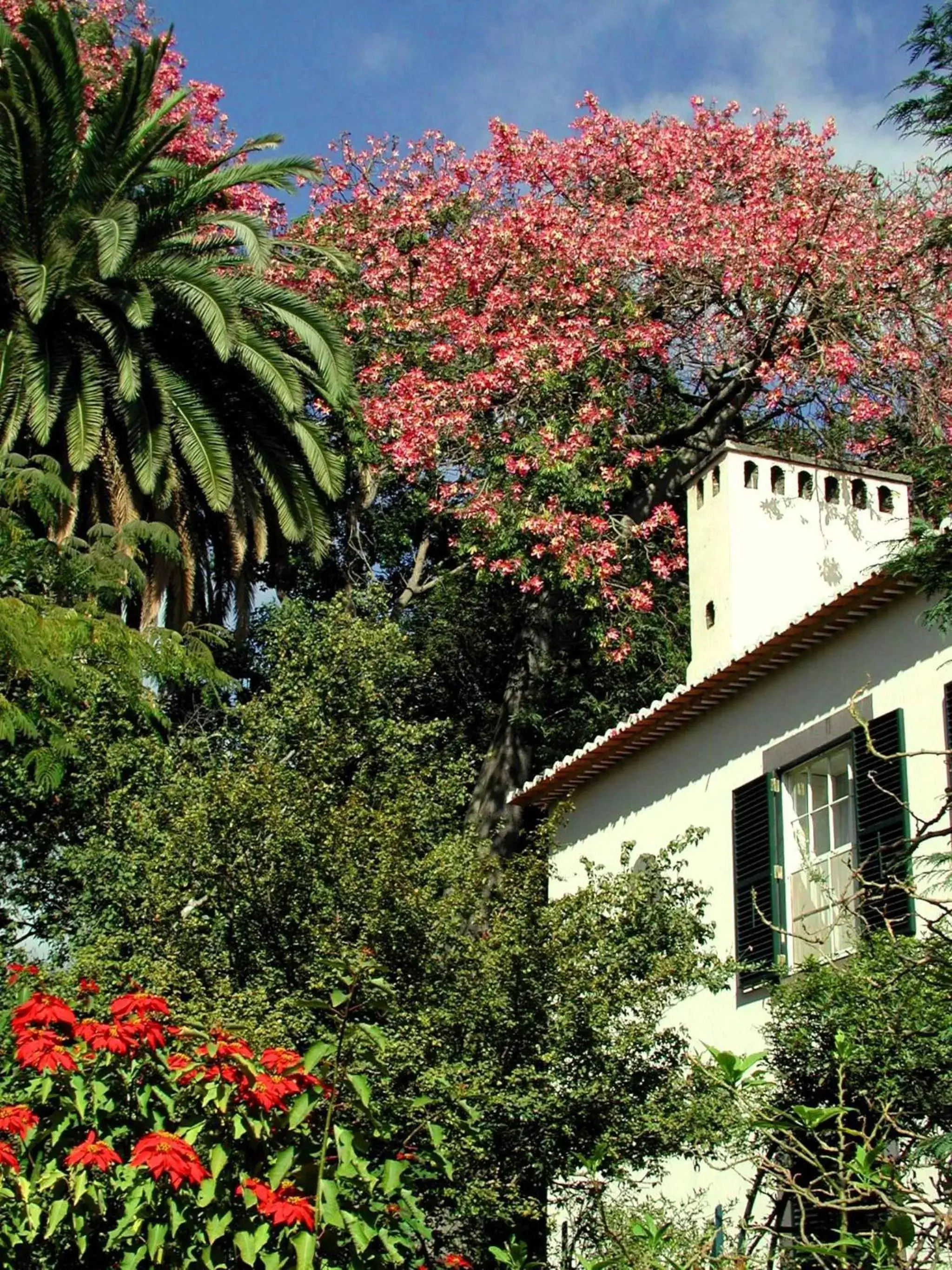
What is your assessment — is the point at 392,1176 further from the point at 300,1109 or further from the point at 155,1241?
the point at 155,1241

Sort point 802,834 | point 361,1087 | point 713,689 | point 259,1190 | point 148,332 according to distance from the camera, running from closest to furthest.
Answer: point 259,1190
point 361,1087
point 802,834
point 713,689
point 148,332

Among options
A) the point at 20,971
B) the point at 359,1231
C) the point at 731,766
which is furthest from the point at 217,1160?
the point at 731,766

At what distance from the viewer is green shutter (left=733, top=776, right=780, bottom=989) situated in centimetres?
1245

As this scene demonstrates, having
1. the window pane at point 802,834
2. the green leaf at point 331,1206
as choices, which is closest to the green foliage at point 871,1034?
the window pane at point 802,834

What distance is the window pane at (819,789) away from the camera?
40.8 feet

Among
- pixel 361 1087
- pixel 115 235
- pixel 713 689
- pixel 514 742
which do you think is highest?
pixel 115 235

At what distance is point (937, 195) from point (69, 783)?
12614mm

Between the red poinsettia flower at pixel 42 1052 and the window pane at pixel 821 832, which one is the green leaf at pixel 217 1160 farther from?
the window pane at pixel 821 832

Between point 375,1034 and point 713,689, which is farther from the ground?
point 713,689

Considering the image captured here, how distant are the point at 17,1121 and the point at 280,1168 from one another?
3.24 feet

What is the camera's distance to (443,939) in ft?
33.1

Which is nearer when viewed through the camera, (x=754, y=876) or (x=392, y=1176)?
(x=392, y=1176)

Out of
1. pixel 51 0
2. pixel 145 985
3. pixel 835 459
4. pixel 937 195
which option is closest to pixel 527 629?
pixel 835 459

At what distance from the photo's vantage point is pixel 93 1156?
6.43 metres
